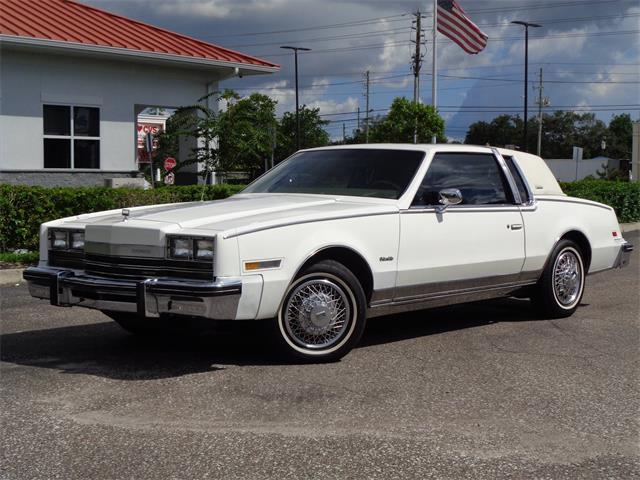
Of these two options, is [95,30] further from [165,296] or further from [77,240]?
[165,296]

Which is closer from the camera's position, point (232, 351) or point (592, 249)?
point (232, 351)

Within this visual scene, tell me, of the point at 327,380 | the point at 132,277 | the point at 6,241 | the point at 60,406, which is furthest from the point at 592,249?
the point at 6,241

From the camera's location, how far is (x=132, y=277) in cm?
528

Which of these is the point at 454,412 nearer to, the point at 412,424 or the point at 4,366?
the point at 412,424

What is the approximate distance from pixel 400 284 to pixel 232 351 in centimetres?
135

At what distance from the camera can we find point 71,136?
1753cm

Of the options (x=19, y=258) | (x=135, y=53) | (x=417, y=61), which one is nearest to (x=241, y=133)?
(x=135, y=53)

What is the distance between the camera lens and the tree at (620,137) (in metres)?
118

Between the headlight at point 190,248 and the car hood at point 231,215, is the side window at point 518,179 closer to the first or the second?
the car hood at point 231,215

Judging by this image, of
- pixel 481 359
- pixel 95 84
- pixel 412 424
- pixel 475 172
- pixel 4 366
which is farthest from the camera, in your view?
pixel 95 84

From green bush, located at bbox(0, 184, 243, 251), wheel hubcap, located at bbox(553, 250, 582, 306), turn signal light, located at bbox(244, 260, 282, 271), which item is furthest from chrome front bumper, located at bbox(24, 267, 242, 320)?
green bush, located at bbox(0, 184, 243, 251)

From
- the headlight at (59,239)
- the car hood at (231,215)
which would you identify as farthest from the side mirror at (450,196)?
the headlight at (59,239)

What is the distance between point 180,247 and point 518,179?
11.6ft

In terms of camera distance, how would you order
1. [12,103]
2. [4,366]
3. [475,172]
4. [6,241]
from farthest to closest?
[12,103], [6,241], [475,172], [4,366]
